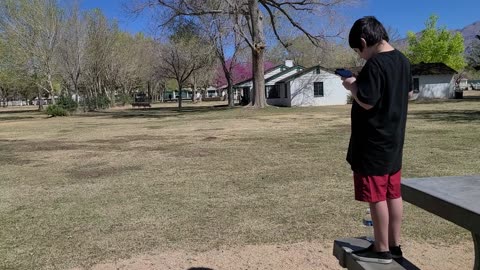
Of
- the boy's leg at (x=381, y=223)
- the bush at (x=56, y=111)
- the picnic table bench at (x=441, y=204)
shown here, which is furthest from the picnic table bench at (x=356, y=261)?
the bush at (x=56, y=111)

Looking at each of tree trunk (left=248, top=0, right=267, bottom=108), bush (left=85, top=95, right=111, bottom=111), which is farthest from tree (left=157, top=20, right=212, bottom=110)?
bush (left=85, top=95, right=111, bottom=111)

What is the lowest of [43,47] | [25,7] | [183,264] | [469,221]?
[183,264]

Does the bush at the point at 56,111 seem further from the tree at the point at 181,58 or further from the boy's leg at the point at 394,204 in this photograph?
the boy's leg at the point at 394,204

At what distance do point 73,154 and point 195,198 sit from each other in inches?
271

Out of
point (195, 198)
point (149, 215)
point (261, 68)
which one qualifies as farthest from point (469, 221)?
point (261, 68)

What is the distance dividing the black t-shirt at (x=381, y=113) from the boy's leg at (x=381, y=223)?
0.21 meters

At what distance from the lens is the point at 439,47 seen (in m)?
65.2

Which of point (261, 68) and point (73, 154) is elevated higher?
point (261, 68)

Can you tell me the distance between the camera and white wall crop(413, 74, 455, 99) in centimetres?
4738

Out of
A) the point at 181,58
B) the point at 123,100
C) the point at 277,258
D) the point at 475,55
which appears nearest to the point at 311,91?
the point at 181,58

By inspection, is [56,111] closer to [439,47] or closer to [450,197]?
[450,197]

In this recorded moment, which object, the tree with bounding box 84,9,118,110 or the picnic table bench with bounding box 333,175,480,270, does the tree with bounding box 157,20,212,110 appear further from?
the picnic table bench with bounding box 333,175,480,270

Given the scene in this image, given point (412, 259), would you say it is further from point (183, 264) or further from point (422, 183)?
point (183, 264)

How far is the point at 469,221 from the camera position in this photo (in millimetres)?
2316
